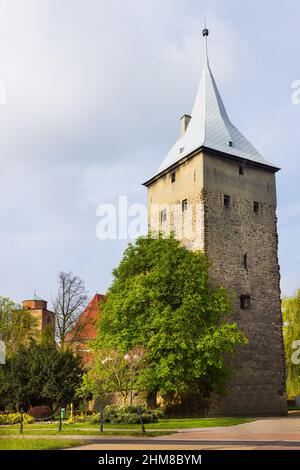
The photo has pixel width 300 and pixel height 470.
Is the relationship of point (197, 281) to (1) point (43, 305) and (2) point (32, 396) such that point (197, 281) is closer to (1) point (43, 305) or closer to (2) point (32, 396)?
(2) point (32, 396)

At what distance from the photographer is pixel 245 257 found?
1319 inches

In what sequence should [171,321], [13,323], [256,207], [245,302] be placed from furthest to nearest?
[13,323]
[256,207]
[245,302]
[171,321]

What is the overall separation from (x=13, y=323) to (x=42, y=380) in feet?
58.5

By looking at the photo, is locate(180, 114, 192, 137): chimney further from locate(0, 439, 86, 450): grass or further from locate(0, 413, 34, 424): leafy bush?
locate(0, 439, 86, 450): grass

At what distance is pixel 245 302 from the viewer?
32844 mm

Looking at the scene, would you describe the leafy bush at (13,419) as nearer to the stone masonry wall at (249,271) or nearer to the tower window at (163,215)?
the stone masonry wall at (249,271)

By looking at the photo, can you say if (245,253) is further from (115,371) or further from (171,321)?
(115,371)

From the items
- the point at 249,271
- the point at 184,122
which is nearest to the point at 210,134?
the point at 184,122

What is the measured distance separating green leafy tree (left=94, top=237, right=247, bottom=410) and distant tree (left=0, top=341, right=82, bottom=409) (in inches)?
111

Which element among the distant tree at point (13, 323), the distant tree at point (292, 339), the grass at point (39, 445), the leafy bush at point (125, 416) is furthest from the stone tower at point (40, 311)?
the grass at point (39, 445)

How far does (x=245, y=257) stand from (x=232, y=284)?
206cm

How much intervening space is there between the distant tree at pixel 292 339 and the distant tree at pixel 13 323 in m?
20.8

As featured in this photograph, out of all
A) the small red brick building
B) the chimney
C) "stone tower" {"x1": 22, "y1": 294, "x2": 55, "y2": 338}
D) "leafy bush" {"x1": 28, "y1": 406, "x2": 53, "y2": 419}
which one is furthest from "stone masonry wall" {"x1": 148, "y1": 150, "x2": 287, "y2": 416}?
"stone tower" {"x1": 22, "y1": 294, "x2": 55, "y2": 338}

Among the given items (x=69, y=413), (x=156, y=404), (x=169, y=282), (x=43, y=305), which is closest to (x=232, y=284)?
(x=169, y=282)
